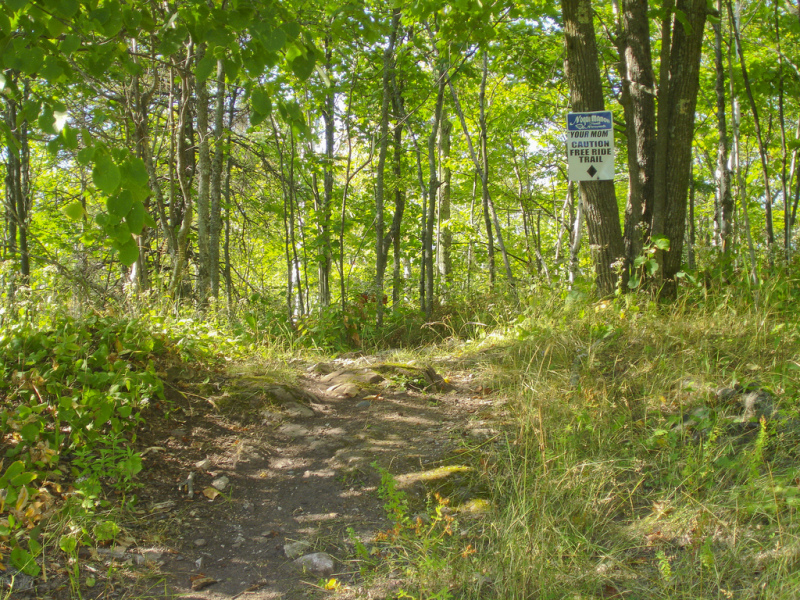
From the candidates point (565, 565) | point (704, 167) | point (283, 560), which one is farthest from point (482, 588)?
point (704, 167)

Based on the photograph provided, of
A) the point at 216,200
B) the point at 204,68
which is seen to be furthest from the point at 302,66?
Result: the point at 216,200

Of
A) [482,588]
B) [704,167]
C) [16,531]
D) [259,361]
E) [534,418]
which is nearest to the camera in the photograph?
[482,588]

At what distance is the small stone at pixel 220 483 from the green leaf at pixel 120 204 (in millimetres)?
1794

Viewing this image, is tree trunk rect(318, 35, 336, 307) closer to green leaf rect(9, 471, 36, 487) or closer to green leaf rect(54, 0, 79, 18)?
green leaf rect(54, 0, 79, 18)

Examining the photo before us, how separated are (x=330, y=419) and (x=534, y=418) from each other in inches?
58.4

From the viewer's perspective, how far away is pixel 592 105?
4.70 m

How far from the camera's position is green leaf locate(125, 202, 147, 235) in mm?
1681

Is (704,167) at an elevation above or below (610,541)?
above

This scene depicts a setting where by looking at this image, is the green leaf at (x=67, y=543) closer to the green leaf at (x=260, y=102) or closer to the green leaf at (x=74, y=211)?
the green leaf at (x=74, y=211)

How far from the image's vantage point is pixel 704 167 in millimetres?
15508

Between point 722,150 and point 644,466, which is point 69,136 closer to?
point 644,466

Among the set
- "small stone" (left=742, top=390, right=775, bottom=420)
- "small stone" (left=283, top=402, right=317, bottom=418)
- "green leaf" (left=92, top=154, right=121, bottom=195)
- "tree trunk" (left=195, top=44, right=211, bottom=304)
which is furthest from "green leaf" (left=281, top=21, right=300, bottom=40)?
"tree trunk" (left=195, top=44, right=211, bottom=304)

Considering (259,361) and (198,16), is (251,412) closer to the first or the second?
(259,361)

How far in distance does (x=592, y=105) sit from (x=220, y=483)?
4.32 m
